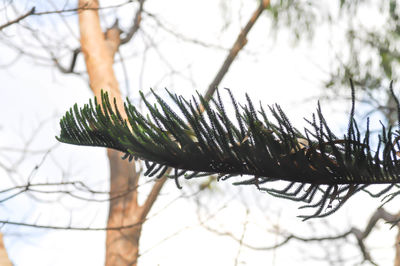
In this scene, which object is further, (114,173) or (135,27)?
(135,27)

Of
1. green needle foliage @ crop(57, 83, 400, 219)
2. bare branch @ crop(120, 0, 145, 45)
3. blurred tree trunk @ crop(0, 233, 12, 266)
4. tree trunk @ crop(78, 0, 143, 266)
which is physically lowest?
green needle foliage @ crop(57, 83, 400, 219)

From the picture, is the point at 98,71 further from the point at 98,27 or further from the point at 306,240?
the point at 306,240

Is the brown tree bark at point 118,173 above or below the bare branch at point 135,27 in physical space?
below

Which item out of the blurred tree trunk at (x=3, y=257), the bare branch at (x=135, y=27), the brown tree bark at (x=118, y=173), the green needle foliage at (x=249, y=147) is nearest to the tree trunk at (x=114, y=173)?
the brown tree bark at (x=118, y=173)

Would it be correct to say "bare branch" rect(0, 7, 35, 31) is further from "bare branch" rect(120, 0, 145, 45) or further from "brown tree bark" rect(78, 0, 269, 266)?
→ "bare branch" rect(120, 0, 145, 45)

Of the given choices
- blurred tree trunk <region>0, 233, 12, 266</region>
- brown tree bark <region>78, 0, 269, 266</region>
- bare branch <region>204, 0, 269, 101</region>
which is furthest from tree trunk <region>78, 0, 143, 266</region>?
blurred tree trunk <region>0, 233, 12, 266</region>

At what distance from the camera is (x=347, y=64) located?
402cm

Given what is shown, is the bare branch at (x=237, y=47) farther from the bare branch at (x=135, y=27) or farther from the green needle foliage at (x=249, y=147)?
the green needle foliage at (x=249, y=147)

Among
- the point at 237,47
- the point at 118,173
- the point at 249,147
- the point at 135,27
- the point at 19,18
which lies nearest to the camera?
the point at 249,147

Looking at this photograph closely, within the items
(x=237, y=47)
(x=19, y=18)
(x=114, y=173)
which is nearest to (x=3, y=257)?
(x=19, y=18)

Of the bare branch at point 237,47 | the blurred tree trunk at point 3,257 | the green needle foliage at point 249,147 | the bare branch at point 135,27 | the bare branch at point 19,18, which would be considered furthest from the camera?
the bare branch at point 135,27

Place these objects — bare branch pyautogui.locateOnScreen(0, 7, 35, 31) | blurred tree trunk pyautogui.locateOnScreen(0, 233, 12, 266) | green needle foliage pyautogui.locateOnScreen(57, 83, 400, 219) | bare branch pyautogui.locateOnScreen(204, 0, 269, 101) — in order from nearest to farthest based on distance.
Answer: green needle foliage pyautogui.locateOnScreen(57, 83, 400, 219), bare branch pyautogui.locateOnScreen(0, 7, 35, 31), blurred tree trunk pyautogui.locateOnScreen(0, 233, 12, 266), bare branch pyautogui.locateOnScreen(204, 0, 269, 101)

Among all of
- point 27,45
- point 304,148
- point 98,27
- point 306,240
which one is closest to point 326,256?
point 306,240

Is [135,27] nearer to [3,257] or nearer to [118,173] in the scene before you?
[118,173]
